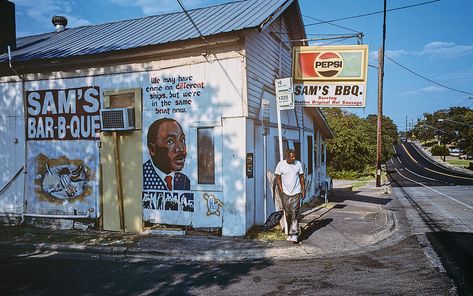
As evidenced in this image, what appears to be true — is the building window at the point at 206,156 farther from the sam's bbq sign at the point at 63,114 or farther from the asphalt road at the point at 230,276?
the sam's bbq sign at the point at 63,114

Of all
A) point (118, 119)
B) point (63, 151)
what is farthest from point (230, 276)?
point (63, 151)

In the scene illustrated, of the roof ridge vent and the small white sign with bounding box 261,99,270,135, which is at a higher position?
the roof ridge vent

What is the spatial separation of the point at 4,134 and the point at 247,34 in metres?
7.86

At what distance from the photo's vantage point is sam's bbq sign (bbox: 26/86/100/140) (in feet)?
32.9

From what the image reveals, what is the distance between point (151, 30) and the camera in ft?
35.5

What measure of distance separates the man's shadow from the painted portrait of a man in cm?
296

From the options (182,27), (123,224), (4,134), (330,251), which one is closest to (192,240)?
(123,224)

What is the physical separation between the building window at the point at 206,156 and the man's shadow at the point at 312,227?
2455 mm

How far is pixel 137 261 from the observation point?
23.6 ft

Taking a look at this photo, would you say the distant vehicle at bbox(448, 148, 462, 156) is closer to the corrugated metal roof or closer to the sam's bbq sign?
the corrugated metal roof

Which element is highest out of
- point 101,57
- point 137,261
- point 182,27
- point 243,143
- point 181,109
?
point 182,27

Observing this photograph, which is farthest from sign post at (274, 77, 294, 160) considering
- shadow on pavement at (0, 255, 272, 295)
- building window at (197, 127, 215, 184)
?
shadow on pavement at (0, 255, 272, 295)

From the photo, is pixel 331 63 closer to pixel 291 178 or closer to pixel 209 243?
pixel 291 178

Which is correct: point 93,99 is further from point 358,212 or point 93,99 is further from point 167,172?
point 358,212
